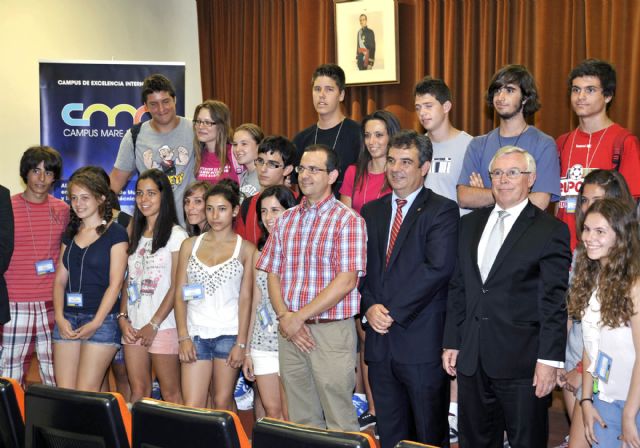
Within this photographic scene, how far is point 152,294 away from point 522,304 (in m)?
2.00

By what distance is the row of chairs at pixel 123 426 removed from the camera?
1859 mm

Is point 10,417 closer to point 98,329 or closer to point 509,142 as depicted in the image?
point 98,329

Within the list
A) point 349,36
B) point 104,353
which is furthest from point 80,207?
Result: point 349,36

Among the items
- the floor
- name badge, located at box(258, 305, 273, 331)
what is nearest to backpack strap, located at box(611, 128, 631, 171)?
the floor

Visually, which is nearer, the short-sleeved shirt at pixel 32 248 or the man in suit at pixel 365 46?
the short-sleeved shirt at pixel 32 248

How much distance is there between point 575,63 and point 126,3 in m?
4.36

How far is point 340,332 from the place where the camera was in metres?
3.31

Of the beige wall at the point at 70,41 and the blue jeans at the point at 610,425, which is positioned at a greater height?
the beige wall at the point at 70,41

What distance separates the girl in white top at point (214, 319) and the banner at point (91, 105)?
2.42 meters

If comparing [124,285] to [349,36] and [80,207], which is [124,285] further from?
[349,36]

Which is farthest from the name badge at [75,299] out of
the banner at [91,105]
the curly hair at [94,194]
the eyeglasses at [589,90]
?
the eyeglasses at [589,90]

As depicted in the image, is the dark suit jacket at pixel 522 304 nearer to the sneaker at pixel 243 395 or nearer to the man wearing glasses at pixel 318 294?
the man wearing glasses at pixel 318 294

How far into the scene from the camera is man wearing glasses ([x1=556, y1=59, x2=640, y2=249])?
11.5ft

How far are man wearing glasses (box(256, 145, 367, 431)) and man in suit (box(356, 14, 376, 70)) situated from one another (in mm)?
3043
